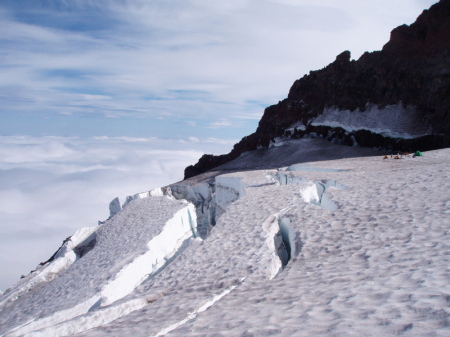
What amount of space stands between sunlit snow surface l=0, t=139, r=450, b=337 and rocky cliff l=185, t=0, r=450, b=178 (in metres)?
14.6

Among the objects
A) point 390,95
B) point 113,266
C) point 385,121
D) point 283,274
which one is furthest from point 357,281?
point 390,95

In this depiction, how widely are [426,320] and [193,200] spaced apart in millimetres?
16808

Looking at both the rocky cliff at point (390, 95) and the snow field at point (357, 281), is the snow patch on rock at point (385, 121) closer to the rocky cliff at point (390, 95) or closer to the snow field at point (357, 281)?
the rocky cliff at point (390, 95)

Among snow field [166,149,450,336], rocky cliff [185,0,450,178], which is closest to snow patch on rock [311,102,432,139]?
rocky cliff [185,0,450,178]

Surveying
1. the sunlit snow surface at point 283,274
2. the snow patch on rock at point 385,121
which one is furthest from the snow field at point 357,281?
the snow patch on rock at point 385,121

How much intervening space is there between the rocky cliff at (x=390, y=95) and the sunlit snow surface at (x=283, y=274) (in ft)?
47.9

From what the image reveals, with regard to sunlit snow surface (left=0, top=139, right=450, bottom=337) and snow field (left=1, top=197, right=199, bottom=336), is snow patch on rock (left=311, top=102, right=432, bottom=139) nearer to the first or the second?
sunlit snow surface (left=0, top=139, right=450, bottom=337)

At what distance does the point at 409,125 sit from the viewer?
24156 millimetres

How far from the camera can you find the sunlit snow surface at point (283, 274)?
3211 millimetres

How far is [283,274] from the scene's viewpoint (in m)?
5.00

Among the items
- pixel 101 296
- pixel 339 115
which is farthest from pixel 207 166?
pixel 101 296

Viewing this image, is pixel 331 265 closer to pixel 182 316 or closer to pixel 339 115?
pixel 182 316

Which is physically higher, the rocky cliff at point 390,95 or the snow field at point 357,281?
the rocky cliff at point 390,95

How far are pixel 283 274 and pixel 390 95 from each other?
77.9 feet
